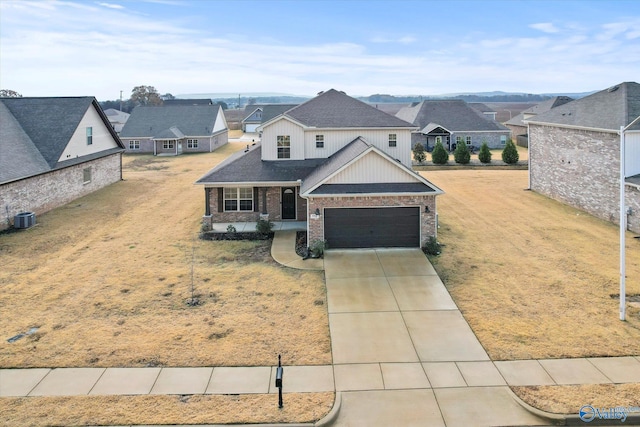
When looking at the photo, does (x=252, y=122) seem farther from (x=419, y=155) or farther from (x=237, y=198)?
(x=237, y=198)

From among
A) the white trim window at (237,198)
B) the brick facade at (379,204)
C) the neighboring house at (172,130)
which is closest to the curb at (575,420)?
the brick facade at (379,204)

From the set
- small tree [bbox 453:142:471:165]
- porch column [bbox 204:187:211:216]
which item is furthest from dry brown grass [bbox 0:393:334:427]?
small tree [bbox 453:142:471:165]

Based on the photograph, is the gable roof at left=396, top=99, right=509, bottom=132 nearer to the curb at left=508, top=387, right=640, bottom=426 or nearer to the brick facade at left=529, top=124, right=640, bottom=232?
the brick facade at left=529, top=124, right=640, bottom=232

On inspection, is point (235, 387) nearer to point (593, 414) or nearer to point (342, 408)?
point (342, 408)

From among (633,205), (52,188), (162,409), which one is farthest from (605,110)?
(52,188)

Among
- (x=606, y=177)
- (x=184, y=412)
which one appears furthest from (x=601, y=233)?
(x=184, y=412)

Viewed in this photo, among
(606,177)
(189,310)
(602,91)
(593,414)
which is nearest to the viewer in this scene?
(593,414)
